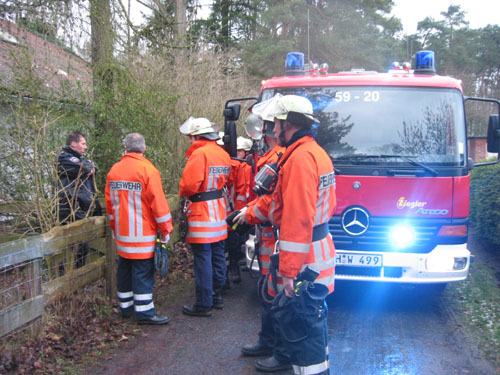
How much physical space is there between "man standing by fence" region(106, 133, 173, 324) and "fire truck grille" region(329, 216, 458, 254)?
186 centimetres

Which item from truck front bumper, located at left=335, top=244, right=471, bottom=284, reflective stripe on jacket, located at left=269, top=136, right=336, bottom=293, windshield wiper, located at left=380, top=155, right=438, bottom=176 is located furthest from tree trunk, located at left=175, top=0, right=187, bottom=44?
reflective stripe on jacket, located at left=269, top=136, right=336, bottom=293

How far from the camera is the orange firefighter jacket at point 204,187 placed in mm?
5184

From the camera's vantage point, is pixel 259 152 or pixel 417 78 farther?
pixel 259 152

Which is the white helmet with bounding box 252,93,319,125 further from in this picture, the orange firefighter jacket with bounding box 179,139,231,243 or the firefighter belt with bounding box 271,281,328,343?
the orange firefighter jacket with bounding box 179,139,231,243

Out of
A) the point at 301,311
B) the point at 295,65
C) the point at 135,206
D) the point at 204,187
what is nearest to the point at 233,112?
the point at 295,65

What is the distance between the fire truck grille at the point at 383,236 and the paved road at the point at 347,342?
0.80 meters

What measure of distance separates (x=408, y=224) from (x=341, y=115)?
1418mm

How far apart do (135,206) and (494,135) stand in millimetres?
4124

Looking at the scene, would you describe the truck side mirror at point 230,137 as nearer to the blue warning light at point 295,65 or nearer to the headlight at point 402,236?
the blue warning light at point 295,65

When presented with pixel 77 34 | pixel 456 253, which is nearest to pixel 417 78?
pixel 456 253

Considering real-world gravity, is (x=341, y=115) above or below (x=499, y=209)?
above

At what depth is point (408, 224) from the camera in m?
5.15

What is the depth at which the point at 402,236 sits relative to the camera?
517 cm

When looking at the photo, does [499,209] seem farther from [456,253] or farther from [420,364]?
[420,364]
